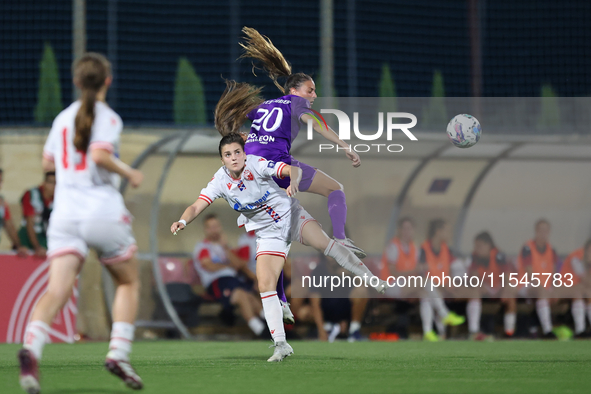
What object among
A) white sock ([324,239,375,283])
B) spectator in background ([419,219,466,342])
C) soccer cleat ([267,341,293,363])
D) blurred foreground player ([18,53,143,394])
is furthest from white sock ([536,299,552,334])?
blurred foreground player ([18,53,143,394])

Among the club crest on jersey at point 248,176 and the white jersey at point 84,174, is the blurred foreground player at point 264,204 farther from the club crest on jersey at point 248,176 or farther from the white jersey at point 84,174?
the white jersey at point 84,174

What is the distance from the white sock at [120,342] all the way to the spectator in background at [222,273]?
20.8ft

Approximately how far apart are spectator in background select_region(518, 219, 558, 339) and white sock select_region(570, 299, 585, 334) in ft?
1.09

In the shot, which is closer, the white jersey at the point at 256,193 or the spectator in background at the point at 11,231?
the white jersey at the point at 256,193

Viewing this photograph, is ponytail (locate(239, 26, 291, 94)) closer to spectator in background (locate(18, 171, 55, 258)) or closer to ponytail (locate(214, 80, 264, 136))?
ponytail (locate(214, 80, 264, 136))

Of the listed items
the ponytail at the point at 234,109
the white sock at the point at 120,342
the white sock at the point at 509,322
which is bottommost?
the white sock at the point at 509,322

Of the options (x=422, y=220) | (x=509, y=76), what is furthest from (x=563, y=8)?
(x=422, y=220)

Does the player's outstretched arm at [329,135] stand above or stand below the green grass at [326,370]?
above

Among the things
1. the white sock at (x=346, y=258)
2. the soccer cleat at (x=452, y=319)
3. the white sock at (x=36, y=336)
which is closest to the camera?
the white sock at (x=36, y=336)

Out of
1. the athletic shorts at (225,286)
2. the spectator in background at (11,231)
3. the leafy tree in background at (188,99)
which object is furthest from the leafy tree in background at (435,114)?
the spectator in background at (11,231)

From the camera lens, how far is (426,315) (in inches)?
445

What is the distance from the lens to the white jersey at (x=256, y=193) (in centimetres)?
686

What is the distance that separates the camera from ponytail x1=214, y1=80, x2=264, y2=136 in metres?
7.77

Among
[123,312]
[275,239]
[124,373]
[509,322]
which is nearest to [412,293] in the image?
[509,322]
